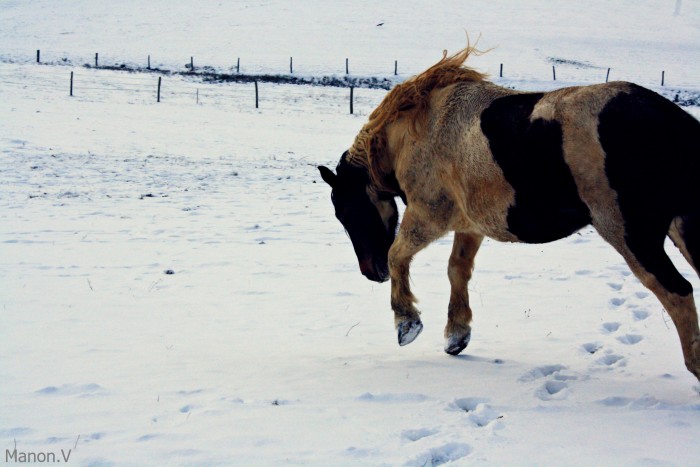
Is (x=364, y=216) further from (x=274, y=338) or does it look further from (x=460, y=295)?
(x=274, y=338)

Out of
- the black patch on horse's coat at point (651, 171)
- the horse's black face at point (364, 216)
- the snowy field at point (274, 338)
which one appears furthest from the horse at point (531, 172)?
the snowy field at point (274, 338)

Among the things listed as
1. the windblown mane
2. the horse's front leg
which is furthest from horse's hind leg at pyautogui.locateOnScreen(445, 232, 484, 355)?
the windblown mane

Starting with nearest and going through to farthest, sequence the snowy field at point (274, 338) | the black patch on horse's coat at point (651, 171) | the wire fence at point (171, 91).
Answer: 1. the snowy field at point (274, 338)
2. the black patch on horse's coat at point (651, 171)
3. the wire fence at point (171, 91)

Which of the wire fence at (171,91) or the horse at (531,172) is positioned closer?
the horse at (531,172)

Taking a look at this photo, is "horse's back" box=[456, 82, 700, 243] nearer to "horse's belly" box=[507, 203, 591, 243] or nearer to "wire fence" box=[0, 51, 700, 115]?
"horse's belly" box=[507, 203, 591, 243]

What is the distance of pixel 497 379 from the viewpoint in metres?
4.80

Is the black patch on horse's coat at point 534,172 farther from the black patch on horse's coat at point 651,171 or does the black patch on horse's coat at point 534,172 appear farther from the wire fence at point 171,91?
the wire fence at point 171,91

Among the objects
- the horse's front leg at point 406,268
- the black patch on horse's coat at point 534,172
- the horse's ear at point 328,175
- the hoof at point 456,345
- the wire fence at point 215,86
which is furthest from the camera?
the wire fence at point 215,86

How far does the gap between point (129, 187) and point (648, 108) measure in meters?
10.8

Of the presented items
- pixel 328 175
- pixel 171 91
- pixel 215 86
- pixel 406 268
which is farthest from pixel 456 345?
pixel 215 86

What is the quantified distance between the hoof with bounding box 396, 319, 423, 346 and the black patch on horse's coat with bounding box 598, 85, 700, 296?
1848mm

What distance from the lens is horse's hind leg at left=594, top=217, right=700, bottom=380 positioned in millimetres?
3967

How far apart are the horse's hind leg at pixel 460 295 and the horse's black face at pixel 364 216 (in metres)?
0.60

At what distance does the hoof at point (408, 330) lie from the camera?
17.3ft
